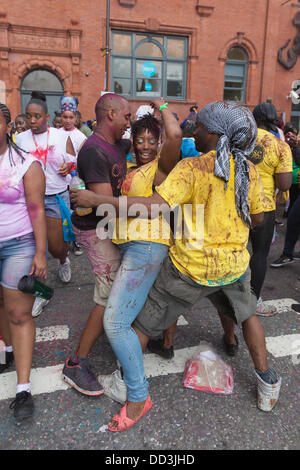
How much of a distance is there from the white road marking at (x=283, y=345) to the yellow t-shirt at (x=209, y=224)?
1183 millimetres

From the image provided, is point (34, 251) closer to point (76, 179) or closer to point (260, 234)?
point (76, 179)

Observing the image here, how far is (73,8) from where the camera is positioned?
1375 cm

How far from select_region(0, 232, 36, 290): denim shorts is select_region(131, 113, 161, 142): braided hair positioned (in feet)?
3.30

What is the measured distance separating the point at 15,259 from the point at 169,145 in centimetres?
122

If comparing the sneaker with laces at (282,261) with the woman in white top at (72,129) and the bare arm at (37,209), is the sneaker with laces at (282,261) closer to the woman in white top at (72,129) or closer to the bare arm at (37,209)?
the woman in white top at (72,129)

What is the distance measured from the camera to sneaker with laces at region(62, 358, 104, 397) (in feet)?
7.83

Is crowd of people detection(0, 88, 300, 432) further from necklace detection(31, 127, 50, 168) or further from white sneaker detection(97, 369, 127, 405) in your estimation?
necklace detection(31, 127, 50, 168)

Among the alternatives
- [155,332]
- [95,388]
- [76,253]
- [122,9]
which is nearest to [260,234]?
[155,332]

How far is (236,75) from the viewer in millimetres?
16500

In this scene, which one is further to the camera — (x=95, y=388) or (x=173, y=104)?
(x=173, y=104)

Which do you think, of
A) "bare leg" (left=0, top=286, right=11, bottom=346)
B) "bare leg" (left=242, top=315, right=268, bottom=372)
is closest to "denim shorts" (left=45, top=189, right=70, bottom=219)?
"bare leg" (left=0, top=286, right=11, bottom=346)

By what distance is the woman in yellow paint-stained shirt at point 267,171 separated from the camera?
3256 millimetres
